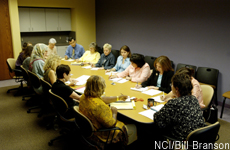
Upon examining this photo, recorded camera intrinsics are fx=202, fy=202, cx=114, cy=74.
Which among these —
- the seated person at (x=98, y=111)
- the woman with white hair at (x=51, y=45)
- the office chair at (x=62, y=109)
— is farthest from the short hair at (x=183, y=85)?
the woman with white hair at (x=51, y=45)

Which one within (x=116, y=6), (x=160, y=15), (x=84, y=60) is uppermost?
(x=116, y=6)

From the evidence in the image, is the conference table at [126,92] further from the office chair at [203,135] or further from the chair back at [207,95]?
the chair back at [207,95]

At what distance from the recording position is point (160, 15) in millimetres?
5871

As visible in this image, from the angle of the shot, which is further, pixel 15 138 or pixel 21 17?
pixel 21 17

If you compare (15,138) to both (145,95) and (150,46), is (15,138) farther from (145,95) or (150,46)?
(150,46)

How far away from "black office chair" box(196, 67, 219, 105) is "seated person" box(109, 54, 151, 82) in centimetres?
164

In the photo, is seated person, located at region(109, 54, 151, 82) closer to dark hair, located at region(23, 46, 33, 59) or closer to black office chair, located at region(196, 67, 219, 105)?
black office chair, located at region(196, 67, 219, 105)

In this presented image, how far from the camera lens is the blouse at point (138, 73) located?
3.92 metres

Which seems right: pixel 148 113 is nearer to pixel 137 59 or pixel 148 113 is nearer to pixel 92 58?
pixel 137 59

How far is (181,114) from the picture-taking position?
200cm

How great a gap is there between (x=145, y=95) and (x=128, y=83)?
0.71m

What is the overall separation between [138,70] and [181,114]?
2.14 metres

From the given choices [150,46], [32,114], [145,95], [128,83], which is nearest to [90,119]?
[145,95]

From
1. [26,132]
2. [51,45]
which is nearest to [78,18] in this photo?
[51,45]
